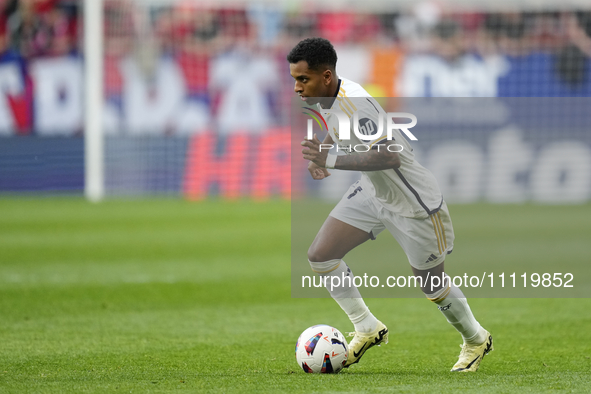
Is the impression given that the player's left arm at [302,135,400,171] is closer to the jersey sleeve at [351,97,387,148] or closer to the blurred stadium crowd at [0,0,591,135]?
the jersey sleeve at [351,97,387,148]

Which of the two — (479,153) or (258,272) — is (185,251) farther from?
(479,153)

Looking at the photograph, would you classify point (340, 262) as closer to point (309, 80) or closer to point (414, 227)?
point (414, 227)

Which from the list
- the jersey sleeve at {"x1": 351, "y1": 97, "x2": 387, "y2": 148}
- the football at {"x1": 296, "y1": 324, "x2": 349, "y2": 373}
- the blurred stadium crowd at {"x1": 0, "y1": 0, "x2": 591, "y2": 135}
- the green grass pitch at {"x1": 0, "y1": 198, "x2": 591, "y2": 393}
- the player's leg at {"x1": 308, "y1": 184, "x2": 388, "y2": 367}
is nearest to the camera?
the jersey sleeve at {"x1": 351, "y1": 97, "x2": 387, "y2": 148}

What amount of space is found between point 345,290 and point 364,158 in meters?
1.03

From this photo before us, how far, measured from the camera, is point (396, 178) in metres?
5.11

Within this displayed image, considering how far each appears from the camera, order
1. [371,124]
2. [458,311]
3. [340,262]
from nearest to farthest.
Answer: [371,124] < [458,311] < [340,262]

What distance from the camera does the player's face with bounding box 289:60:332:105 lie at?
4.97 metres

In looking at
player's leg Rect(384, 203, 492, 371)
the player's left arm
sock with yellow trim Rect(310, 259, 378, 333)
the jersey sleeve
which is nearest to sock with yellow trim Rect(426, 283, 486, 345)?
player's leg Rect(384, 203, 492, 371)

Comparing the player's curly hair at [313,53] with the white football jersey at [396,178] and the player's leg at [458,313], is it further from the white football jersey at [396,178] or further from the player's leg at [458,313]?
the player's leg at [458,313]

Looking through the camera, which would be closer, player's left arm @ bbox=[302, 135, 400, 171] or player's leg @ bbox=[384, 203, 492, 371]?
player's left arm @ bbox=[302, 135, 400, 171]

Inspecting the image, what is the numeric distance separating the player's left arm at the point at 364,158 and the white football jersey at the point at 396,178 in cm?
10

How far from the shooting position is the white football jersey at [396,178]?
4949 millimetres

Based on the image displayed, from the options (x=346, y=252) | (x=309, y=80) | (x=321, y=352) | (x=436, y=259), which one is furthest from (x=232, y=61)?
(x=321, y=352)

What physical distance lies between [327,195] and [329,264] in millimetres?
13791
